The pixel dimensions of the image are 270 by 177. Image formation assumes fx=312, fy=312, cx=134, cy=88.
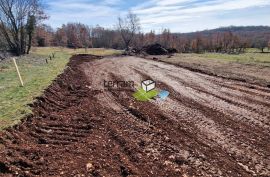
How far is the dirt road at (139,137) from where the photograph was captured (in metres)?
7.29

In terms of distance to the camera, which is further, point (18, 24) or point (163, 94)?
point (18, 24)

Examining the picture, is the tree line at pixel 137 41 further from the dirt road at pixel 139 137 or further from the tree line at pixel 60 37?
the dirt road at pixel 139 137

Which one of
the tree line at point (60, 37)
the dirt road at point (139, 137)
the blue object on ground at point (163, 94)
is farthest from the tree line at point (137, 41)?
the dirt road at point (139, 137)

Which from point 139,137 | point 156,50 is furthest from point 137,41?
point 139,137

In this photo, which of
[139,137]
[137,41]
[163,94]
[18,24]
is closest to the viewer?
[139,137]

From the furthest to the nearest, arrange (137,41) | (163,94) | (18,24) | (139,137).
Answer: (137,41) < (18,24) < (163,94) < (139,137)

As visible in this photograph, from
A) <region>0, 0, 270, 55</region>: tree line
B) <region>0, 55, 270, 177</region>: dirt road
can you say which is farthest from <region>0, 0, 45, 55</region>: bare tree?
<region>0, 55, 270, 177</region>: dirt road

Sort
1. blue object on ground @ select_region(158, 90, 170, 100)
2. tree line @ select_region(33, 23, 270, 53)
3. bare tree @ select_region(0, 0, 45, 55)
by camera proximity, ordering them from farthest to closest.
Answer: tree line @ select_region(33, 23, 270, 53) < bare tree @ select_region(0, 0, 45, 55) < blue object on ground @ select_region(158, 90, 170, 100)

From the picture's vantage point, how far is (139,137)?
30.6 feet

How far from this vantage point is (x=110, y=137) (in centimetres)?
926

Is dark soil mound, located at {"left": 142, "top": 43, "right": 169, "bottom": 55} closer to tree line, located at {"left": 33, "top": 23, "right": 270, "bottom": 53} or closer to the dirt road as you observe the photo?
the dirt road

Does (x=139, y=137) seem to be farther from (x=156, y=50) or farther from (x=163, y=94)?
(x=156, y=50)

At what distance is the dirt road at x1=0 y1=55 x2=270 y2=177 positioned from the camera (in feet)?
23.9

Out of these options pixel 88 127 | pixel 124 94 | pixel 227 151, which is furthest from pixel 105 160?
pixel 124 94
